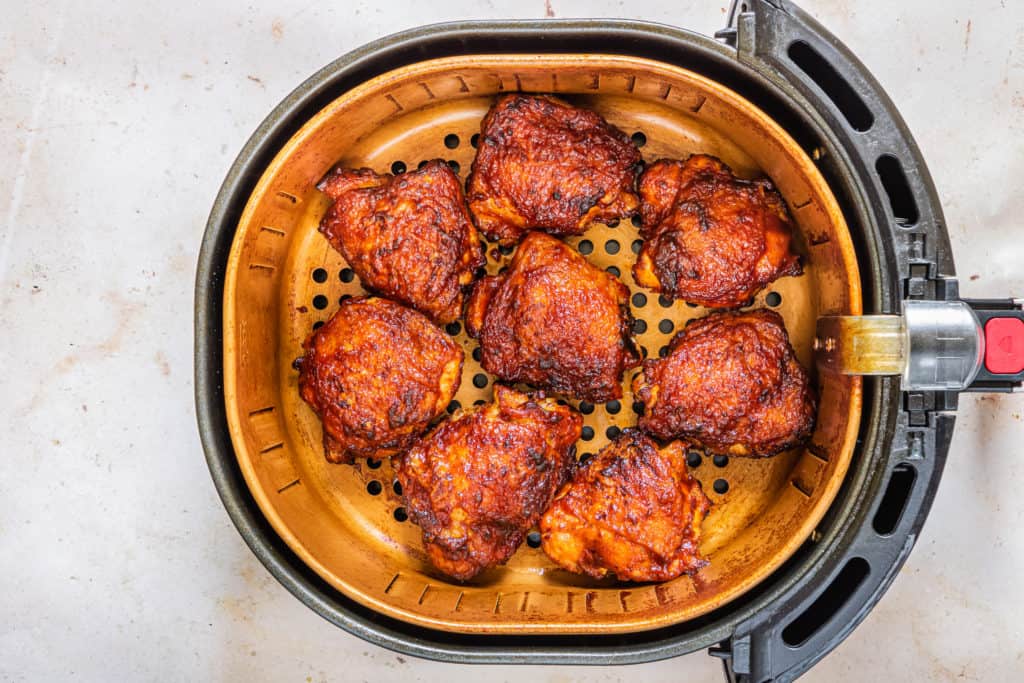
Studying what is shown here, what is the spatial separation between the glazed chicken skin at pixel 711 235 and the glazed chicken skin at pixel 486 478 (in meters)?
0.39

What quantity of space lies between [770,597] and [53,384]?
1813 millimetres

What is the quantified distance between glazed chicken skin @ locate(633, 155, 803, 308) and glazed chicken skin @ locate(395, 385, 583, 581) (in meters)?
0.39

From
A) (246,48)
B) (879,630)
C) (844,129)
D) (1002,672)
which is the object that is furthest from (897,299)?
(246,48)

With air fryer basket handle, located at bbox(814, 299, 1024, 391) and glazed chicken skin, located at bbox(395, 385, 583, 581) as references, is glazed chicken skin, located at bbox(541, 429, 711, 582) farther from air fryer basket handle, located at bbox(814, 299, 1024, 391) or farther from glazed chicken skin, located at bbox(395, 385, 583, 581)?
air fryer basket handle, located at bbox(814, 299, 1024, 391)

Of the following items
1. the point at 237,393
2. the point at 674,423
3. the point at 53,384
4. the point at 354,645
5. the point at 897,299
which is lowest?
the point at 354,645

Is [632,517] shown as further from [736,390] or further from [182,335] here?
[182,335]

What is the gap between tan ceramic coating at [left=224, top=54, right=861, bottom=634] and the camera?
136cm

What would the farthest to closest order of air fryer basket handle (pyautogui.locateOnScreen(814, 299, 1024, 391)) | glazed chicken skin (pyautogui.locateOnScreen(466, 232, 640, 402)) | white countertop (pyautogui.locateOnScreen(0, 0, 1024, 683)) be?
1. white countertop (pyautogui.locateOnScreen(0, 0, 1024, 683))
2. glazed chicken skin (pyautogui.locateOnScreen(466, 232, 640, 402))
3. air fryer basket handle (pyautogui.locateOnScreen(814, 299, 1024, 391))

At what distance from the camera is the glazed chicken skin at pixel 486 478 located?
Result: 4.80 ft

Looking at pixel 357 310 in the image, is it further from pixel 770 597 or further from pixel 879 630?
pixel 879 630

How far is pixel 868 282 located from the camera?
1327 millimetres

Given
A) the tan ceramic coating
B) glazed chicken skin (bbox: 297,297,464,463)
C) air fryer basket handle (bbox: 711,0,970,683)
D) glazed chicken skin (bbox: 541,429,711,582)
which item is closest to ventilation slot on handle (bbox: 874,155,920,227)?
air fryer basket handle (bbox: 711,0,970,683)

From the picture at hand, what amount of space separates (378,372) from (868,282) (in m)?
0.98

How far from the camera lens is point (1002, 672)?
5.83ft
